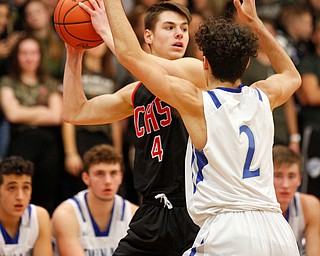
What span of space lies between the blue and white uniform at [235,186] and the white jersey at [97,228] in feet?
11.2

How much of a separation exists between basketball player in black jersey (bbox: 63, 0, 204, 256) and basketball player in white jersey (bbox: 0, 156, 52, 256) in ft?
5.84

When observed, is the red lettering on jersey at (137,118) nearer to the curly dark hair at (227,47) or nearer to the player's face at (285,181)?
the curly dark hair at (227,47)

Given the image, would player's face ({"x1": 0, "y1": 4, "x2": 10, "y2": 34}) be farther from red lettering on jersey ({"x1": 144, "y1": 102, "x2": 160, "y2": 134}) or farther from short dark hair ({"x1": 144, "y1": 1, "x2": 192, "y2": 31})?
red lettering on jersey ({"x1": 144, "y1": 102, "x2": 160, "y2": 134})

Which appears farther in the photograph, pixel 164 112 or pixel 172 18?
pixel 172 18

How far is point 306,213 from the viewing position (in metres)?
8.21

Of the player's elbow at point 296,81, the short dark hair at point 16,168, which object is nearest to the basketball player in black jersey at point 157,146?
the player's elbow at point 296,81

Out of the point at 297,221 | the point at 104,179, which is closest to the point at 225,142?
the point at 104,179

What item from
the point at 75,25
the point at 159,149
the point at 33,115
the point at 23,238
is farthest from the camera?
the point at 33,115

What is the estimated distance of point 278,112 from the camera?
33.2 feet

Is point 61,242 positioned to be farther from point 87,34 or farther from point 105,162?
point 87,34

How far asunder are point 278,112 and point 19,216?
12.2 ft

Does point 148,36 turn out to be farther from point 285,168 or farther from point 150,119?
point 285,168

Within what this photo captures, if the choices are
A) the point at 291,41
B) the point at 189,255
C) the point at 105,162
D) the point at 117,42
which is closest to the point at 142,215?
the point at 189,255

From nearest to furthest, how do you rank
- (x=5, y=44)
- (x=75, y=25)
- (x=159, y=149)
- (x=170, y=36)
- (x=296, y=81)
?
1. (x=296, y=81)
2. (x=75, y=25)
3. (x=159, y=149)
4. (x=170, y=36)
5. (x=5, y=44)
